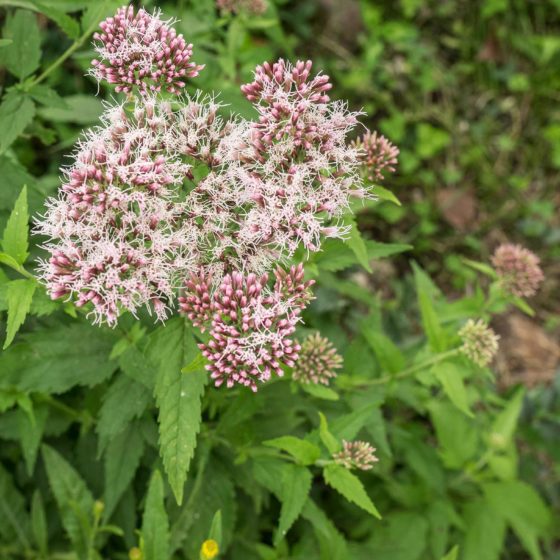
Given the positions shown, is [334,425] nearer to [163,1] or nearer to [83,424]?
[83,424]

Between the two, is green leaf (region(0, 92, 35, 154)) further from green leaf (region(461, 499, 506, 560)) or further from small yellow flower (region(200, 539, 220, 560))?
green leaf (region(461, 499, 506, 560))

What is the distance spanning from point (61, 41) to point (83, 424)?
127 inches

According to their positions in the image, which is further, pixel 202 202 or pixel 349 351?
pixel 349 351

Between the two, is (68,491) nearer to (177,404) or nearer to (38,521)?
(38,521)

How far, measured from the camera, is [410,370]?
3.29 meters

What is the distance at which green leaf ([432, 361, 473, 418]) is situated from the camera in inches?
117

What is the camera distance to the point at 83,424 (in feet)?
11.3

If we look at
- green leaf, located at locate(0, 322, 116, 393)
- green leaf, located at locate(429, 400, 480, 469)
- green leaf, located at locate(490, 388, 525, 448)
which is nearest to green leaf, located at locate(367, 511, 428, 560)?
green leaf, located at locate(429, 400, 480, 469)

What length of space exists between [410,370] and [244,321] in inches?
49.9

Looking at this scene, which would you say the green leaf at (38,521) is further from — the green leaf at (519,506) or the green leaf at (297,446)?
the green leaf at (519,506)

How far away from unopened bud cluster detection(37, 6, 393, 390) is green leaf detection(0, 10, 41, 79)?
0.68m

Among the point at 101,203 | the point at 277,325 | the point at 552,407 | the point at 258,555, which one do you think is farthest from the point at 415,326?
the point at 101,203

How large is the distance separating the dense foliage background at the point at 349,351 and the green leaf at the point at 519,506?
0.5 inches

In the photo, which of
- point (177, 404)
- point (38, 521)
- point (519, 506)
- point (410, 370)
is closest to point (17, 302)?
point (177, 404)
